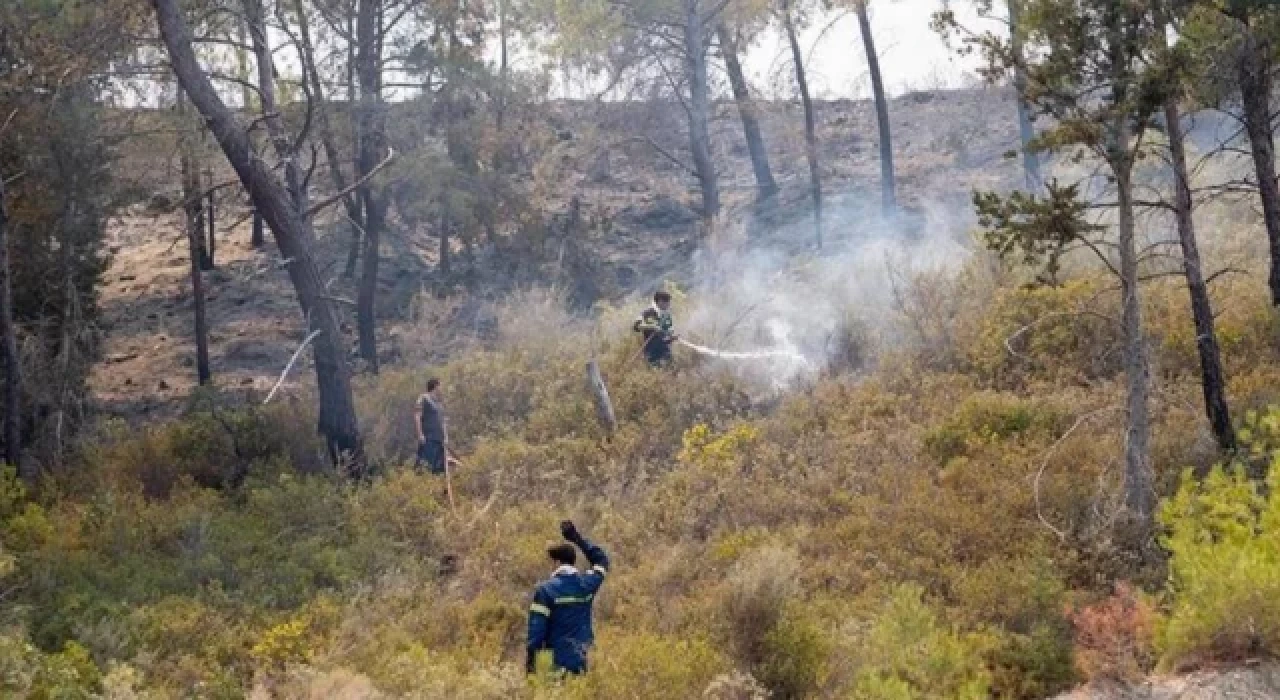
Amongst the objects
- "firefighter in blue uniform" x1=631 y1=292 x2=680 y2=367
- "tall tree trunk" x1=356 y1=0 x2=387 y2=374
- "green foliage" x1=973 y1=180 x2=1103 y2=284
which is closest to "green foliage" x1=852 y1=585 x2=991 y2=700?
"green foliage" x1=973 y1=180 x2=1103 y2=284

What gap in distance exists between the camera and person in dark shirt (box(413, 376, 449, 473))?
47.2 feet

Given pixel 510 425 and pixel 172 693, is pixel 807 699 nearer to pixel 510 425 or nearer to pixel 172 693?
pixel 172 693

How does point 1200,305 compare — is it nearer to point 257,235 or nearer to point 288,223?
point 288,223

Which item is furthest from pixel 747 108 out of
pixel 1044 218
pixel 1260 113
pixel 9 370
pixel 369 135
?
pixel 1044 218

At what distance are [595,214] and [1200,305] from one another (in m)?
20.5

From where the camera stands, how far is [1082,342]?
13781 mm

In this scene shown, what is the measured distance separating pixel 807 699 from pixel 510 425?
873 cm

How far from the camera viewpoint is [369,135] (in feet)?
69.9

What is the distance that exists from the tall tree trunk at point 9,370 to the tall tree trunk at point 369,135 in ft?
22.5

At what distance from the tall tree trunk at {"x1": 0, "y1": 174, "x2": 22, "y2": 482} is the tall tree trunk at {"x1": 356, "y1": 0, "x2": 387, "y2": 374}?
22.5ft

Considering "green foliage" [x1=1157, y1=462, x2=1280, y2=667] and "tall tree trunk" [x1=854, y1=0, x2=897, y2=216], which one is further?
"tall tree trunk" [x1=854, y1=0, x2=897, y2=216]

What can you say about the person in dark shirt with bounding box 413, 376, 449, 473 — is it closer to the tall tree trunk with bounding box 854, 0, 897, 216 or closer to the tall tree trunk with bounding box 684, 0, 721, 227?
the tall tree trunk with bounding box 684, 0, 721, 227

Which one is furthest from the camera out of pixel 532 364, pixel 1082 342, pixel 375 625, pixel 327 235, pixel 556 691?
pixel 327 235

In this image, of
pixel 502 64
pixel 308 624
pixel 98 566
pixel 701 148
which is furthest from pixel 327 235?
pixel 308 624
